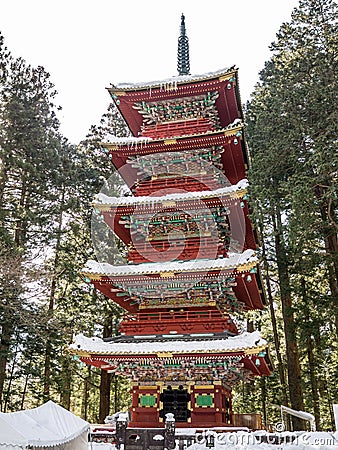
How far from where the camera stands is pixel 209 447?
9.77 metres

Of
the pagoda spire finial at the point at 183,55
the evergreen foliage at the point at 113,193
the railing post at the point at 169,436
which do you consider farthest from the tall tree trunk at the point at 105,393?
the pagoda spire finial at the point at 183,55

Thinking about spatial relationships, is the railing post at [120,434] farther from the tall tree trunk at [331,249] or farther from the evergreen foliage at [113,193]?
the tall tree trunk at [331,249]

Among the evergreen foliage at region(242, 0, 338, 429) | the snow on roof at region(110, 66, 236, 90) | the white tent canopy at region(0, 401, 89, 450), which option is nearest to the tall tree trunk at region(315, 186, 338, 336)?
the evergreen foliage at region(242, 0, 338, 429)

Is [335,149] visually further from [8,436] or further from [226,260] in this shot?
[8,436]

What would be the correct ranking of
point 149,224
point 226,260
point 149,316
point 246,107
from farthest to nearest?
point 246,107 < point 149,224 < point 149,316 < point 226,260

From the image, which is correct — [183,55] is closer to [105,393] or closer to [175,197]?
[175,197]

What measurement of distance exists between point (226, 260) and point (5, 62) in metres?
16.0

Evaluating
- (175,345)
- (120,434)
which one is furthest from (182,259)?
(120,434)

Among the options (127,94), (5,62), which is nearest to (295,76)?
(127,94)

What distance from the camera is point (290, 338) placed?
20.1 m

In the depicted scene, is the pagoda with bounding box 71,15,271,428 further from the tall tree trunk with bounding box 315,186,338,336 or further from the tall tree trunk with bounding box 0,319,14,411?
the tall tree trunk with bounding box 0,319,14,411

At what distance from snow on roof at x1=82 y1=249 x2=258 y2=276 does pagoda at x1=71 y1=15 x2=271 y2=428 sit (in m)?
0.04

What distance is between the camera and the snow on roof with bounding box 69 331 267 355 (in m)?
12.3

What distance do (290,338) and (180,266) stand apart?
8.89m
